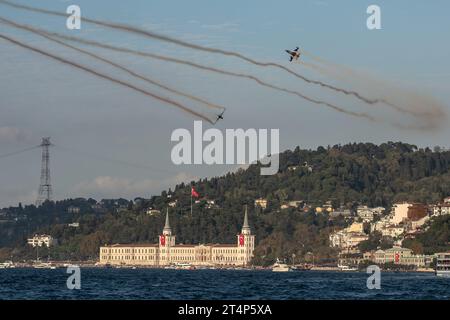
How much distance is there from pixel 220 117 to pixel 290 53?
525 inches

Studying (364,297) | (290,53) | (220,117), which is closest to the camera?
(220,117)
